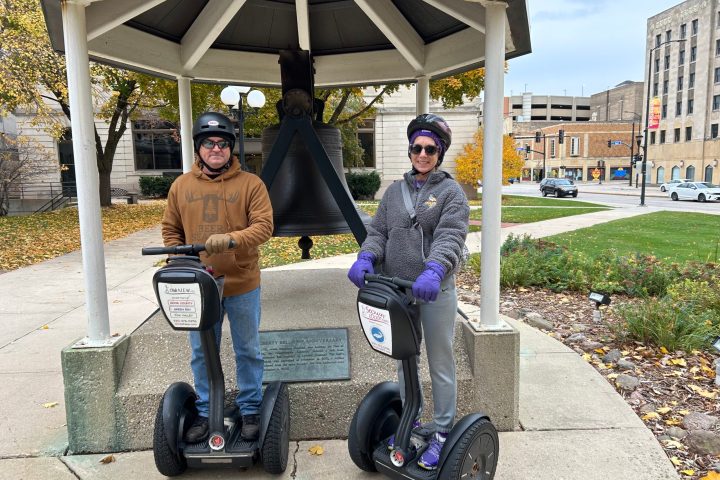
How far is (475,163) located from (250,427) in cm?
2499

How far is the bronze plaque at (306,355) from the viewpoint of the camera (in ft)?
10.6

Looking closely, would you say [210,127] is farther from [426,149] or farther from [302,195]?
[302,195]

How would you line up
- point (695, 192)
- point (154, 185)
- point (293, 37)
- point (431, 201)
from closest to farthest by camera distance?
point (431, 201), point (293, 37), point (154, 185), point (695, 192)

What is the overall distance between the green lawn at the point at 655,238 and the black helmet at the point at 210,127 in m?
7.79

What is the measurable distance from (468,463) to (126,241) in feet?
42.1

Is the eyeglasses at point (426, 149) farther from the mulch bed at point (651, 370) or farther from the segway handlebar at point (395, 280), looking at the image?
the mulch bed at point (651, 370)

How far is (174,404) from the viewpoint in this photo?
8.86 feet

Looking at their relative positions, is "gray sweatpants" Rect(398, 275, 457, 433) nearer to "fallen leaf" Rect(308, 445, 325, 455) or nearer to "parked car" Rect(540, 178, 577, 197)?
"fallen leaf" Rect(308, 445, 325, 455)

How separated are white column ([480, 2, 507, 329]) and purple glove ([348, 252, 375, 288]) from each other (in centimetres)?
108

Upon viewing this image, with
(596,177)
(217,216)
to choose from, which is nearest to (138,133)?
(217,216)

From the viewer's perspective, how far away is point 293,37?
16.6ft

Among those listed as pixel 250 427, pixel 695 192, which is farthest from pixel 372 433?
pixel 695 192

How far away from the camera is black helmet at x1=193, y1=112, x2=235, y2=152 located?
8.54 feet

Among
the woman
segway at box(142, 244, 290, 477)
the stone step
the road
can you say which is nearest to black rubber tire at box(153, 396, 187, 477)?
segway at box(142, 244, 290, 477)
